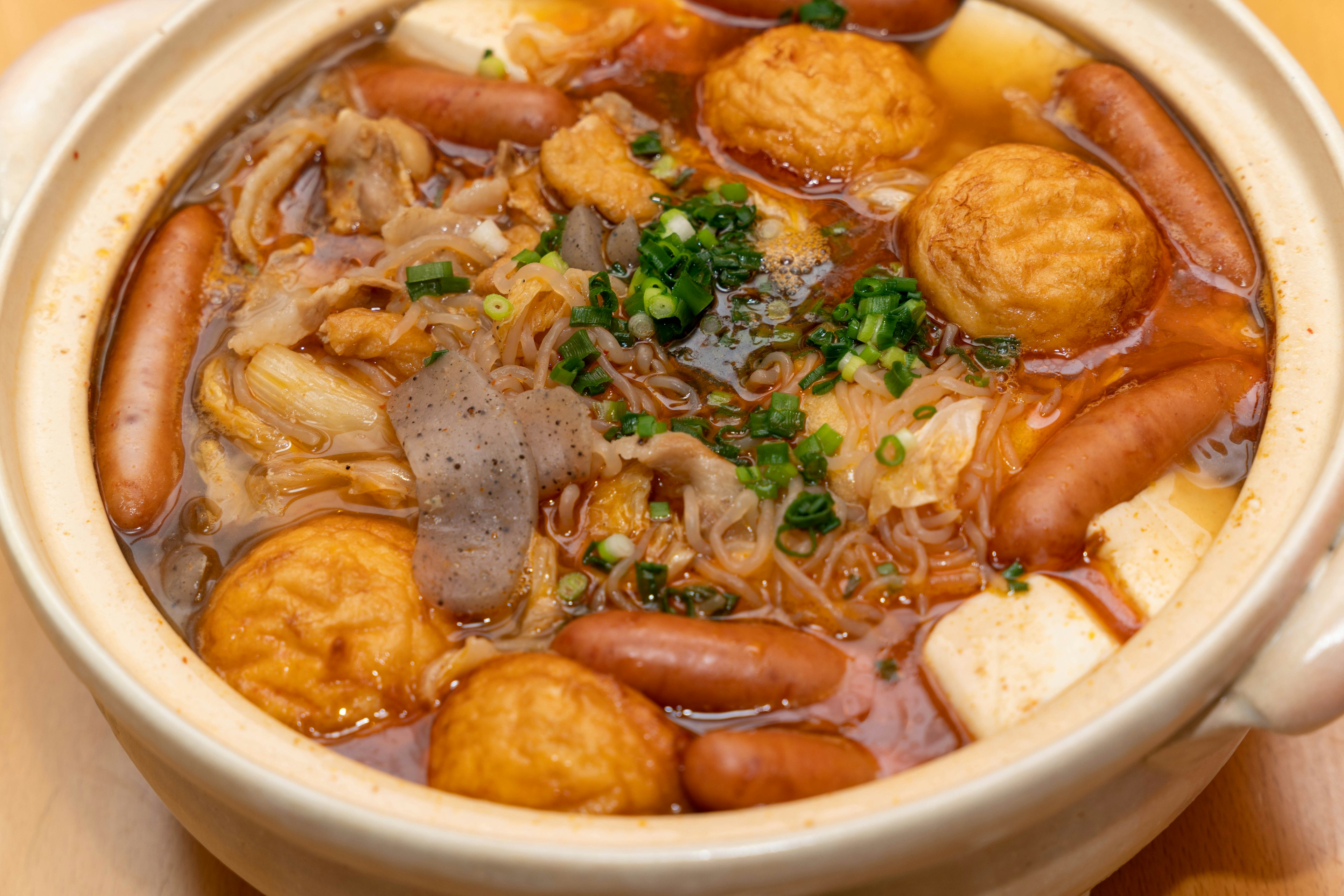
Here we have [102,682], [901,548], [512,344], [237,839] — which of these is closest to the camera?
[102,682]

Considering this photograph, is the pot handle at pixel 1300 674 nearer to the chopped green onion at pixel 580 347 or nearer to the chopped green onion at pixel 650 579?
the chopped green onion at pixel 650 579

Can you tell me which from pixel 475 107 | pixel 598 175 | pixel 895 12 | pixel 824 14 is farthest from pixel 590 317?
pixel 895 12

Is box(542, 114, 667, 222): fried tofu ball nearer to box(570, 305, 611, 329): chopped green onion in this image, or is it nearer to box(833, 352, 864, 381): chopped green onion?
box(570, 305, 611, 329): chopped green onion

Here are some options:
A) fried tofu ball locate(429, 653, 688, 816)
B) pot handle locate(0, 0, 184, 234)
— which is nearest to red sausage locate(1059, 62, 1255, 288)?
fried tofu ball locate(429, 653, 688, 816)

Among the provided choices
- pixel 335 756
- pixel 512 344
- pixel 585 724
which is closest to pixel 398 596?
pixel 335 756

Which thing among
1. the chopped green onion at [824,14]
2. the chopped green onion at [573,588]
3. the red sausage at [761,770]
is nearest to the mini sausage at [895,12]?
the chopped green onion at [824,14]

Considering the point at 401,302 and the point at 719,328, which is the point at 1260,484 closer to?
the point at 719,328

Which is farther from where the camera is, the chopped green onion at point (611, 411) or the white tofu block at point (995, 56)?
the white tofu block at point (995, 56)
